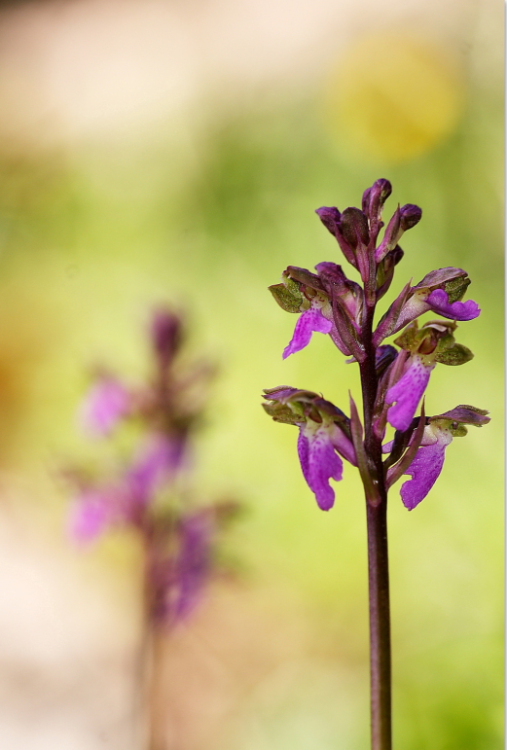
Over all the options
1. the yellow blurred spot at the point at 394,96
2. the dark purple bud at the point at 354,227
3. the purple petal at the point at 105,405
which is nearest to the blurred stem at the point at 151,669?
the purple petal at the point at 105,405

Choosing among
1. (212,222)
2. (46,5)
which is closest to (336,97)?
(212,222)

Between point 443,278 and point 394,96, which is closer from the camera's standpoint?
point 443,278

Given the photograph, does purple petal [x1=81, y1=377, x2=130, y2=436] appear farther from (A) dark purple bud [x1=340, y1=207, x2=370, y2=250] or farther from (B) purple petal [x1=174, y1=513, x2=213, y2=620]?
(A) dark purple bud [x1=340, y1=207, x2=370, y2=250]

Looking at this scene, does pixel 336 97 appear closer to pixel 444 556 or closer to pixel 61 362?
pixel 61 362

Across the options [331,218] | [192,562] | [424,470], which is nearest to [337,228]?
[331,218]

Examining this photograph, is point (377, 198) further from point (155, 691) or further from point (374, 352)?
point (155, 691)

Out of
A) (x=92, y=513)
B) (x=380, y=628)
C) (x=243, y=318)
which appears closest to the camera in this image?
(x=380, y=628)
